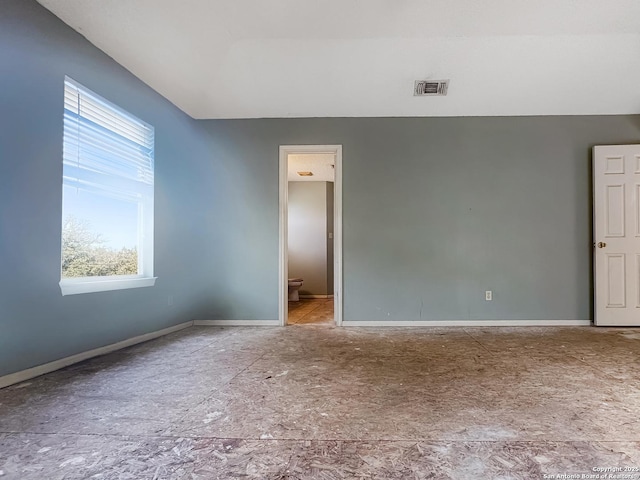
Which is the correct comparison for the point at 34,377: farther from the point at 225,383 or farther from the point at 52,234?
the point at 225,383

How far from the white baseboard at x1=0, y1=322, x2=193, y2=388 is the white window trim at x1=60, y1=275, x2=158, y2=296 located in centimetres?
47

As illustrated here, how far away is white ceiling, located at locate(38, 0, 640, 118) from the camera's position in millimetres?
2658

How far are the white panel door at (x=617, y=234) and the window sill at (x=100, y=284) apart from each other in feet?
15.7

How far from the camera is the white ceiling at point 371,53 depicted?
2658 mm

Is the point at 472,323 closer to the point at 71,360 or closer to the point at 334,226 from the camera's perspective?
the point at 334,226

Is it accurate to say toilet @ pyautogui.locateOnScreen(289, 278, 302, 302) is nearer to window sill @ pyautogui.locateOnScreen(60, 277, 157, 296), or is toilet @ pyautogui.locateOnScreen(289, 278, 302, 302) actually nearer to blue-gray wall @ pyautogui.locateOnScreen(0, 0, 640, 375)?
blue-gray wall @ pyautogui.locateOnScreen(0, 0, 640, 375)

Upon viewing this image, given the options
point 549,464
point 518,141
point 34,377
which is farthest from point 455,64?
point 34,377

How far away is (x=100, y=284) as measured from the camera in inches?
112

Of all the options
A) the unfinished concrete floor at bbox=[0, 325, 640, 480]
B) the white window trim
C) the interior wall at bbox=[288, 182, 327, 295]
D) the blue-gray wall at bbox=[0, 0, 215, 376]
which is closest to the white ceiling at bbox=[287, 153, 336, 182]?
the interior wall at bbox=[288, 182, 327, 295]

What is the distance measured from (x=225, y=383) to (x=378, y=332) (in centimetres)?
192

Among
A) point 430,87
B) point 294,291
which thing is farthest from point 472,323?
point 294,291

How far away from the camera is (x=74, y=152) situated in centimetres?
263

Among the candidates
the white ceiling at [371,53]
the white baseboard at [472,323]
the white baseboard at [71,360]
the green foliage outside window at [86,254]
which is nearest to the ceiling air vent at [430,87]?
the white ceiling at [371,53]

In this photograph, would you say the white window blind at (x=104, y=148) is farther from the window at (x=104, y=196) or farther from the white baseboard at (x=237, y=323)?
the white baseboard at (x=237, y=323)
